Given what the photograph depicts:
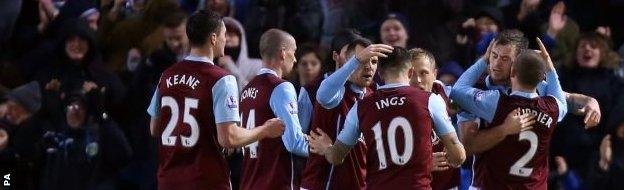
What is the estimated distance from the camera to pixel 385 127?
387 inches

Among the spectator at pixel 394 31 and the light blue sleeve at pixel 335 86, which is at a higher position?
the light blue sleeve at pixel 335 86

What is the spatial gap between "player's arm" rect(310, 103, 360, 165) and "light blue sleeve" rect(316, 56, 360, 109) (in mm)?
346

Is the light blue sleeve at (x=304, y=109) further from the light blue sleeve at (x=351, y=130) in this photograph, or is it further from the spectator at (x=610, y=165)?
the spectator at (x=610, y=165)

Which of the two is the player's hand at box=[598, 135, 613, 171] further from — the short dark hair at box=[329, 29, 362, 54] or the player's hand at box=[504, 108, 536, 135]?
the player's hand at box=[504, 108, 536, 135]

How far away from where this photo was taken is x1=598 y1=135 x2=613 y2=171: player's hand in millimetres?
14055

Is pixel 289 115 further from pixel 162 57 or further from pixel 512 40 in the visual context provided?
pixel 162 57

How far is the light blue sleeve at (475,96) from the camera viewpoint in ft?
34.3

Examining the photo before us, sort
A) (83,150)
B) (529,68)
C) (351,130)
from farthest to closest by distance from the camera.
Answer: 1. (83,150)
2. (529,68)
3. (351,130)

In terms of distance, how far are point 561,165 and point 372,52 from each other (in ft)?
14.9

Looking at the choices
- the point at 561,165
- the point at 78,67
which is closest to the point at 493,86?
the point at 561,165

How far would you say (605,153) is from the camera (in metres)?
14.1

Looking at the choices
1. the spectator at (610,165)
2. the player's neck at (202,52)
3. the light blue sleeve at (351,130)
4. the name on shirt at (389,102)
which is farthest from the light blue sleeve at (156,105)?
the spectator at (610,165)

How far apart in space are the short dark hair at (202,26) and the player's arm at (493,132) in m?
1.91

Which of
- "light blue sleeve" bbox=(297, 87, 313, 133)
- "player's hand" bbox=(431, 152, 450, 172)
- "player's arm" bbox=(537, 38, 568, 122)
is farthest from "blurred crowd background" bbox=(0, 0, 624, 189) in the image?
"player's arm" bbox=(537, 38, 568, 122)
